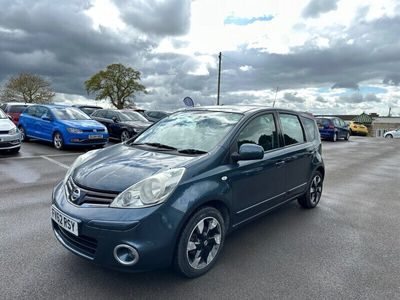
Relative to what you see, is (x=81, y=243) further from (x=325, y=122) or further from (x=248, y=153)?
(x=325, y=122)

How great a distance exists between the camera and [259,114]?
155 inches

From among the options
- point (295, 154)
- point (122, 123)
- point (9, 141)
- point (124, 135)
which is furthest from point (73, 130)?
point (295, 154)

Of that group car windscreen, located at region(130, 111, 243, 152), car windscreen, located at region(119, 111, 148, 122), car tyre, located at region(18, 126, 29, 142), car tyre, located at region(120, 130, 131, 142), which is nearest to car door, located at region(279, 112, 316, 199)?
car windscreen, located at region(130, 111, 243, 152)

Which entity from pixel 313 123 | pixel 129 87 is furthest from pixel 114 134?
pixel 129 87

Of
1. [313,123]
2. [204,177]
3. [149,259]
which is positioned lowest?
[149,259]

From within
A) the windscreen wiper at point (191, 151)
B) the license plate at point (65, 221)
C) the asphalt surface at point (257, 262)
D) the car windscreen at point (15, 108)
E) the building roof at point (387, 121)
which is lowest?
the building roof at point (387, 121)

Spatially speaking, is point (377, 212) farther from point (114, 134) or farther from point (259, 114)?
point (114, 134)

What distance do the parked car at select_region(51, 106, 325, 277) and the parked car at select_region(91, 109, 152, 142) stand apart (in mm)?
9388

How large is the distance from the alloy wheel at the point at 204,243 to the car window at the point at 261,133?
0.95 metres

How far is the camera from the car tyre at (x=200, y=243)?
2764mm

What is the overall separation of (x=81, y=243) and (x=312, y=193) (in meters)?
3.80

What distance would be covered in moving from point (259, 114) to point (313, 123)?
1.92 metres

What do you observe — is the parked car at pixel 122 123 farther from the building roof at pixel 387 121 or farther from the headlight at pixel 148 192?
the building roof at pixel 387 121

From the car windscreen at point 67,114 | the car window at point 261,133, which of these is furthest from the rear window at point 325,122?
the car window at point 261,133
